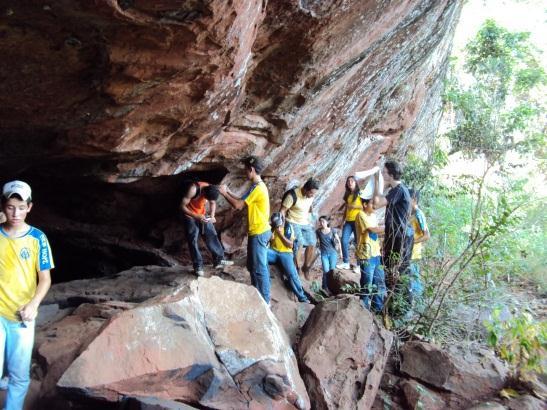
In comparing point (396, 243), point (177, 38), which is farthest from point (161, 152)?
point (396, 243)

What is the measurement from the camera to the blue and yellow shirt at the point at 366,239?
6.33 m

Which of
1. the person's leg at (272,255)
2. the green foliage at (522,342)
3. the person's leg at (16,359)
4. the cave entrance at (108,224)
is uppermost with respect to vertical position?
the green foliage at (522,342)

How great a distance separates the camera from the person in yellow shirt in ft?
20.5

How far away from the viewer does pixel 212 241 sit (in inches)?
303

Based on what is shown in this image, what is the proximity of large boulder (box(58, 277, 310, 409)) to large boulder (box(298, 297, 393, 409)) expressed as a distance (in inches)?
13.7

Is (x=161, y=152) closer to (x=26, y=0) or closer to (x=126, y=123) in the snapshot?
(x=126, y=123)

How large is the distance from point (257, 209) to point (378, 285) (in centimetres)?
206

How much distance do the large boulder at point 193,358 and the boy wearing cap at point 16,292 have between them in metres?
0.39

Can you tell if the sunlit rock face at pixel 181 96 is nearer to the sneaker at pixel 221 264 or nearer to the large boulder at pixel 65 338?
the sneaker at pixel 221 264

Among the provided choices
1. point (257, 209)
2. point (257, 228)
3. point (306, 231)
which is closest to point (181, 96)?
point (257, 209)

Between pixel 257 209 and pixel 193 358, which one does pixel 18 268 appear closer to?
pixel 193 358

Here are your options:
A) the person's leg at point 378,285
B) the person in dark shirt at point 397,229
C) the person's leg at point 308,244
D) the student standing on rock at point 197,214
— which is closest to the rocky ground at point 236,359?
the person's leg at point 378,285

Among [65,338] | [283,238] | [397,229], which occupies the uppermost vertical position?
[397,229]

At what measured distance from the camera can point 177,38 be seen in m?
3.97
